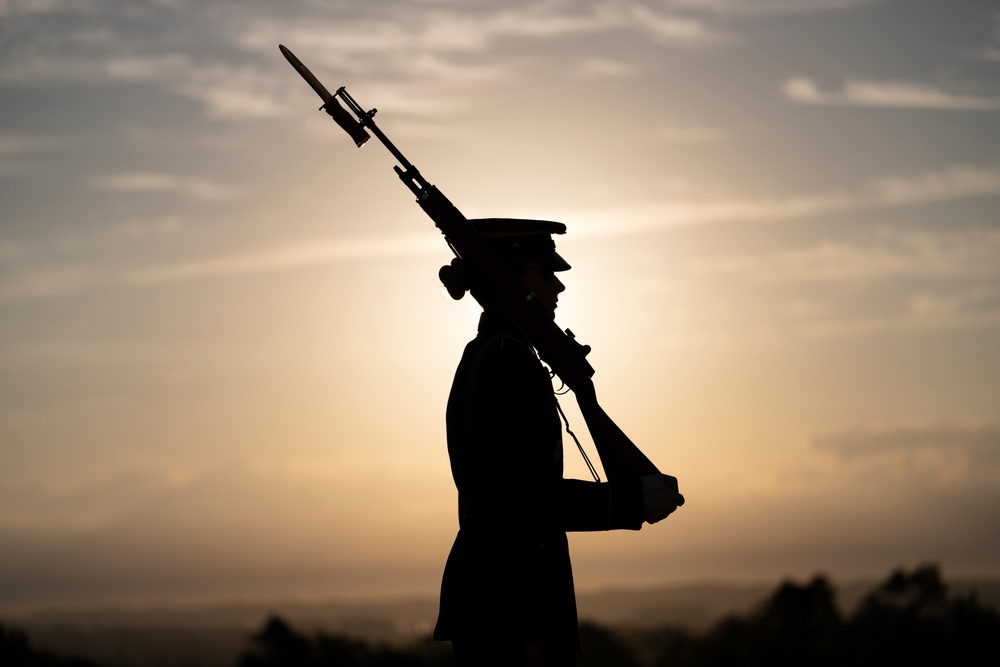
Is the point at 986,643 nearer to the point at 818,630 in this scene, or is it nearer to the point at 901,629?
the point at 901,629

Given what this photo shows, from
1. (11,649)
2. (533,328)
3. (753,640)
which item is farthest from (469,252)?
(11,649)

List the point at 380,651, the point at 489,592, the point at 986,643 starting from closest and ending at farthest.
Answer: the point at 489,592 → the point at 986,643 → the point at 380,651

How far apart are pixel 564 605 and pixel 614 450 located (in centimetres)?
115

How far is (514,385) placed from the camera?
8.56 metres

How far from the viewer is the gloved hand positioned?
853cm

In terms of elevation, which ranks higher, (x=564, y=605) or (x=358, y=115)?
(x=358, y=115)

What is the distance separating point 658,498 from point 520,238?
2.07 meters

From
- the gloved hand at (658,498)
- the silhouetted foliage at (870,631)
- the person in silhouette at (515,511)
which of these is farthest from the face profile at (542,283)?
the silhouetted foliage at (870,631)

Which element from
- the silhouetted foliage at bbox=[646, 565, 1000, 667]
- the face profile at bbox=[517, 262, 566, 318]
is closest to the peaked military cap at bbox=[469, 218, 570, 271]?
the face profile at bbox=[517, 262, 566, 318]

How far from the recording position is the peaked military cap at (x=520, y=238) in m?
9.02

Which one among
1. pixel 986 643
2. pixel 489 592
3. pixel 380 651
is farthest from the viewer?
pixel 380 651

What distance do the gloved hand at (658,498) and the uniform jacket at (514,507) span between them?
0.20 feet

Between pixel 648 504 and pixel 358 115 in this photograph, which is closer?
pixel 648 504

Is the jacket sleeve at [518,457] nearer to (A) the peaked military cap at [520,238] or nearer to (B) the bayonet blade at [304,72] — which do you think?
(A) the peaked military cap at [520,238]
